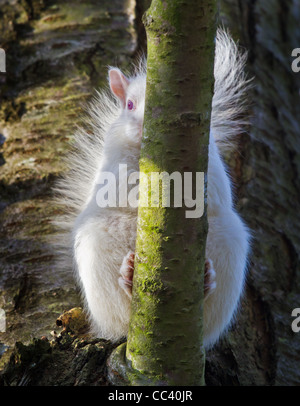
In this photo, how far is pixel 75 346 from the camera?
4.13 ft

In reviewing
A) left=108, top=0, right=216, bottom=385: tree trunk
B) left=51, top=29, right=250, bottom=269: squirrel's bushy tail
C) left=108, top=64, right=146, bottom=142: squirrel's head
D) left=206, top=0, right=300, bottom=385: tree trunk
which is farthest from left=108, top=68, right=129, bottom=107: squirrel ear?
left=108, top=0, right=216, bottom=385: tree trunk

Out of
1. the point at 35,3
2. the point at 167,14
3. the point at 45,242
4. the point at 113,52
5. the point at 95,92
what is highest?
the point at 35,3

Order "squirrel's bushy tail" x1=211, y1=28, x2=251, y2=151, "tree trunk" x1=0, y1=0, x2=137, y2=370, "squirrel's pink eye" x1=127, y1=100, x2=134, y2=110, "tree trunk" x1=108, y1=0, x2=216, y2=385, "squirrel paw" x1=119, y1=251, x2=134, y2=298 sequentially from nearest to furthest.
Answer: "tree trunk" x1=108, y1=0, x2=216, y2=385 < "squirrel paw" x1=119, y1=251, x2=134, y2=298 < "tree trunk" x1=0, y1=0, x2=137, y2=370 < "squirrel's pink eye" x1=127, y1=100, x2=134, y2=110 < "squirrel's bushy tail" x1=211, y1=28, x2=251, y2=151

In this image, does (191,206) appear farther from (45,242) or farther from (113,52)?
(113,52)

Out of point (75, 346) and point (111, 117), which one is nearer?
point (75, 346)

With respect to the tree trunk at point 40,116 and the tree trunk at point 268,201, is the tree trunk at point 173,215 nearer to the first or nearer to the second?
the tree trunk at point 268,201

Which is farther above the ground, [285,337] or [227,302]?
[227,302]

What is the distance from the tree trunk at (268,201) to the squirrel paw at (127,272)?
0.30m

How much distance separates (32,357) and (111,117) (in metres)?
1.06

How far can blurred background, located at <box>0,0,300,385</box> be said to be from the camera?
153 cm

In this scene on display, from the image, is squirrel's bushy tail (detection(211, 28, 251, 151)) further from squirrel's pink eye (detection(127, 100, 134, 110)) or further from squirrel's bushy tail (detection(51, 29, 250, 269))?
squirrel's pink eye (detection(127, 100, 134, 110))

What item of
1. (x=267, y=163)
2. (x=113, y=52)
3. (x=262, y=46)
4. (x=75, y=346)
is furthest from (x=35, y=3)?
(x=75, y=346)

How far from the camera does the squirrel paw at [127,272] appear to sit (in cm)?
135

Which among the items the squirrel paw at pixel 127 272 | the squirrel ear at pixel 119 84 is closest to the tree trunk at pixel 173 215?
the squirrel paw at pixel 127 272
